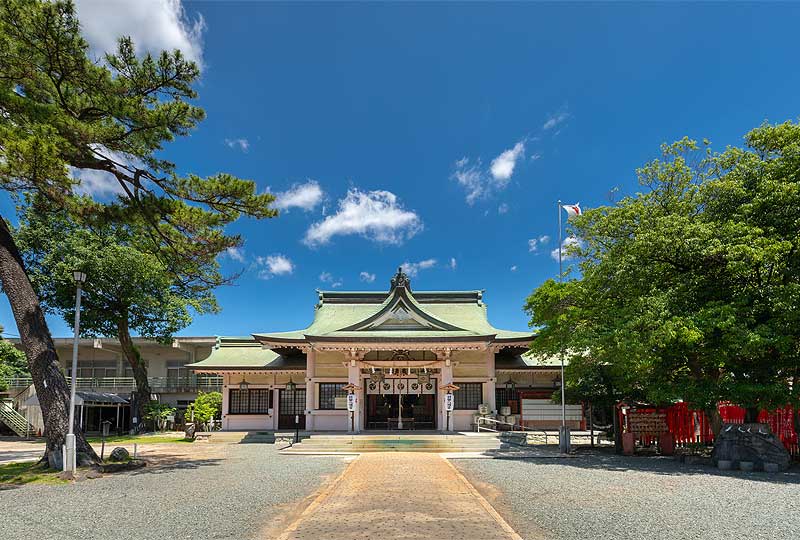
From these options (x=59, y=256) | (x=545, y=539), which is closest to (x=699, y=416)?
(x=545, y=539)

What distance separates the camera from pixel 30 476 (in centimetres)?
1188

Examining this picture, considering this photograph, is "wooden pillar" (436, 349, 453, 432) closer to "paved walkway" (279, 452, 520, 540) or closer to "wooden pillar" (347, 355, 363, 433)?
"wooden pillar" (347, 355, 363, 433)

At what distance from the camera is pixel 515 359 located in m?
26.4

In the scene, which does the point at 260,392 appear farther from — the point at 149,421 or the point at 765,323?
the point at 765,323

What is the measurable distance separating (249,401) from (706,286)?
21.1m

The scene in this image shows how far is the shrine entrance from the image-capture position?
81.6ft

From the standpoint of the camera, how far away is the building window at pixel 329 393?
81.5 ft

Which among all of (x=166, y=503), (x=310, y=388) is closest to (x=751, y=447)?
(x=166, y=503)

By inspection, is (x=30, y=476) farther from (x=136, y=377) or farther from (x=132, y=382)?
(x=132, y=382)

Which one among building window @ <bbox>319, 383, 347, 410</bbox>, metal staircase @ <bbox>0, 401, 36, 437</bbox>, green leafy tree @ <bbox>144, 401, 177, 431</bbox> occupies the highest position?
building window @ <bbox>319, 383, 347, 410</bbox>

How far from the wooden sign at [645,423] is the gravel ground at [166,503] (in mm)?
9894

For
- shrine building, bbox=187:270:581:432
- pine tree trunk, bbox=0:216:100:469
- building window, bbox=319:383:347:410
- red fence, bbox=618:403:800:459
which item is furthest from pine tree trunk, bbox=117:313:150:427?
red fence, bbox=618:403:800:459

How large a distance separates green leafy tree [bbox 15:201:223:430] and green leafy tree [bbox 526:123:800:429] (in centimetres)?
1837

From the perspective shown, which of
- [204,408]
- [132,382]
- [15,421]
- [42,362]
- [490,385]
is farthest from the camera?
[132,382]
